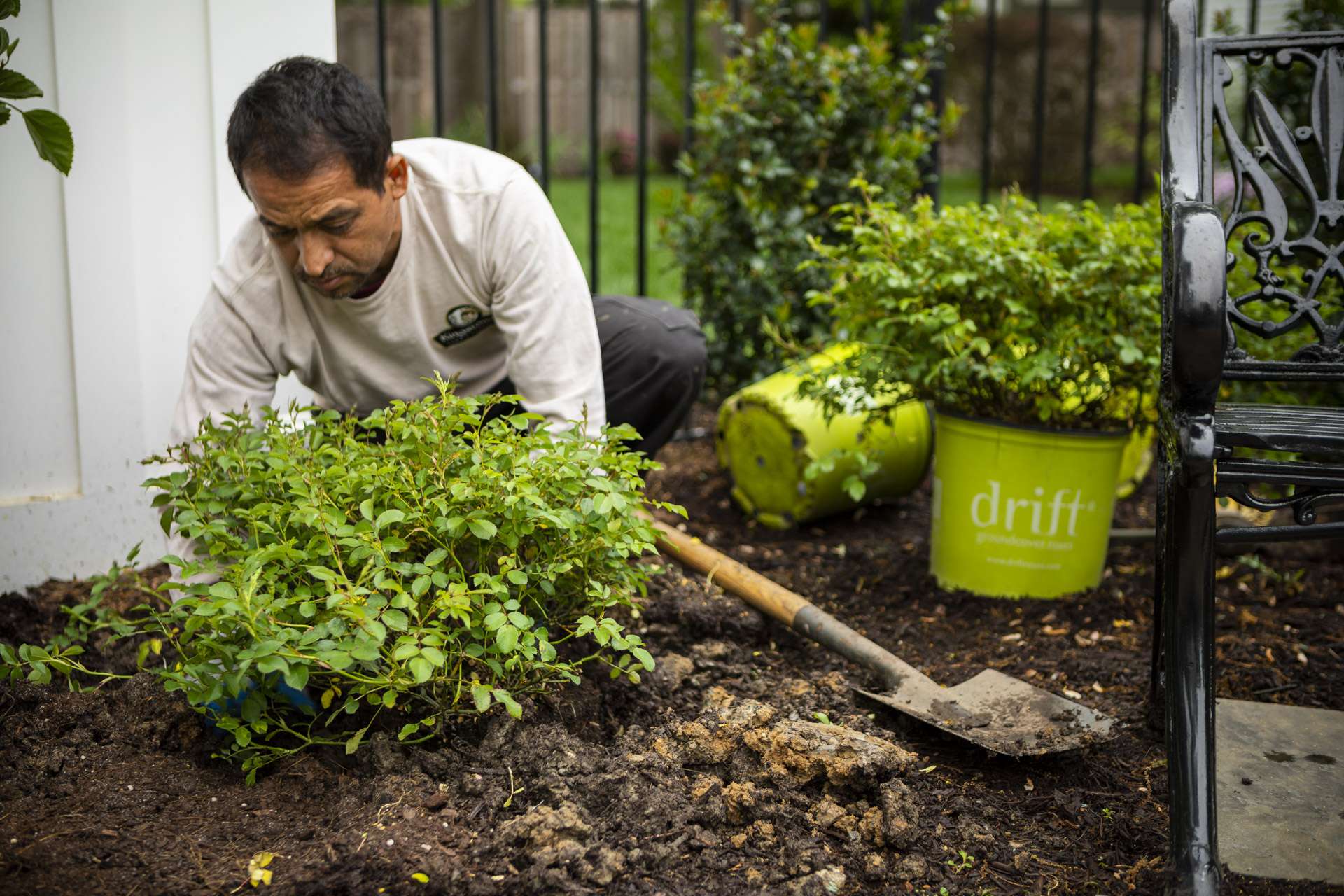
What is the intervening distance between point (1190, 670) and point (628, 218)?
715 cm

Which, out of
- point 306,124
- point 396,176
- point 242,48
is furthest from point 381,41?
point 306,124

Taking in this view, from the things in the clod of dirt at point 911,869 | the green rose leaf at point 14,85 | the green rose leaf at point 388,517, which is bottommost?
the clod of dirt at point 911,869

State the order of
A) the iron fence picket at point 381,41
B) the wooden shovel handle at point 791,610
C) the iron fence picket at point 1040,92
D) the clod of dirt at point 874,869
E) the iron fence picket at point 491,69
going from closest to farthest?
the clod of dirt at point 874,869 → the wooden shovel handle at point 791,610 → the iron fence picket at point 381,41 → the iron fence picket at point 491,69 → the iron fence picket at point 1040,92

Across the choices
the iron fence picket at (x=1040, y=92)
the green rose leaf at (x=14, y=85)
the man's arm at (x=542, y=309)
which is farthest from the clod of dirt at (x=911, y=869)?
the iron fence picket at (x=1040, y=92)

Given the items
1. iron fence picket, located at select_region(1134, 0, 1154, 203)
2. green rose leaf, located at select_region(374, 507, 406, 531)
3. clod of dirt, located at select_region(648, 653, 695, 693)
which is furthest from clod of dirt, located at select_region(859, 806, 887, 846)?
iron fence picket, located at select_region(1134, 0, 1154, 203)

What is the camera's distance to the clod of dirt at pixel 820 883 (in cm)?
155

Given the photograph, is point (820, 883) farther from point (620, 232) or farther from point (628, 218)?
point (628, 218)

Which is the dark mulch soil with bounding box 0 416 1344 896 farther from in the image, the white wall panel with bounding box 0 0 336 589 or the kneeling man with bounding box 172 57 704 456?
the kneeling man with bounding box 172 57 704 456

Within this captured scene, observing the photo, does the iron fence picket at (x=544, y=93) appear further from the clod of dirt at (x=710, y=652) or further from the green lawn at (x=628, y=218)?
the clod of dirt at (x=710, y=652)

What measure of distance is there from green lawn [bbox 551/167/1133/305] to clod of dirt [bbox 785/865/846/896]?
8.17 ft

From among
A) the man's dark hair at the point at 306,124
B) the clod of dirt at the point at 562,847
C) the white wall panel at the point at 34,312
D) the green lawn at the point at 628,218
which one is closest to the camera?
the clod of dirt at the point at 562,847

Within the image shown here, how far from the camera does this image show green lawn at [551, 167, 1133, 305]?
5250 millimetres

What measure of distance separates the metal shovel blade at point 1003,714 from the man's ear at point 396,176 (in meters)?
1.37

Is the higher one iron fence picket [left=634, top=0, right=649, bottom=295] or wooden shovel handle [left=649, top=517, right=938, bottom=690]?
iron fence picket [left=634, top=0, right=649, bottom=295]
